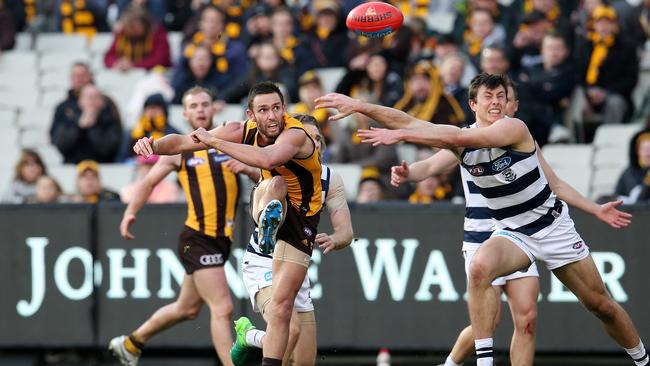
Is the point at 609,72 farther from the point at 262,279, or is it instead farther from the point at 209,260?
the point at 262,279

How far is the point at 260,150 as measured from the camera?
9109mm

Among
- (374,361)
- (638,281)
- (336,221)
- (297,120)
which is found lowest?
(374,361)

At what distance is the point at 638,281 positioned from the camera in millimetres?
12789

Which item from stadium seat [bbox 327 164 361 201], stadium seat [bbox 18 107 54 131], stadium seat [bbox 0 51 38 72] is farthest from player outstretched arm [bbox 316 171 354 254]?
stadium seat [bbox 0 51 38 72]

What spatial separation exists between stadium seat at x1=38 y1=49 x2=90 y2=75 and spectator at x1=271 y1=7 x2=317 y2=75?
2745 millimetres

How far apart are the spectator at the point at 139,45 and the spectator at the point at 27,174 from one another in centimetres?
268

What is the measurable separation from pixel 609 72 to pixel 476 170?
630 centimetres

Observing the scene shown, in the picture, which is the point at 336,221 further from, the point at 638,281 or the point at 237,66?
the point at 237,66

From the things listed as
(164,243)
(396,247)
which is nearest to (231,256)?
(164,243)

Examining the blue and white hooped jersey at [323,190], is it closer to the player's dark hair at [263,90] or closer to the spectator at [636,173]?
the player's dark hair at [263,90]

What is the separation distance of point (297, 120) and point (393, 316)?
12.7 feet

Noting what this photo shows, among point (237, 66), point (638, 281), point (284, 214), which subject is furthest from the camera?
point (237, 66)

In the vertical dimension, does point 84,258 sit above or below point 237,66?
below

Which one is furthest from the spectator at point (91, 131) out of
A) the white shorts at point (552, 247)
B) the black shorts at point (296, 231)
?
the white shorts at point (552, 247)
